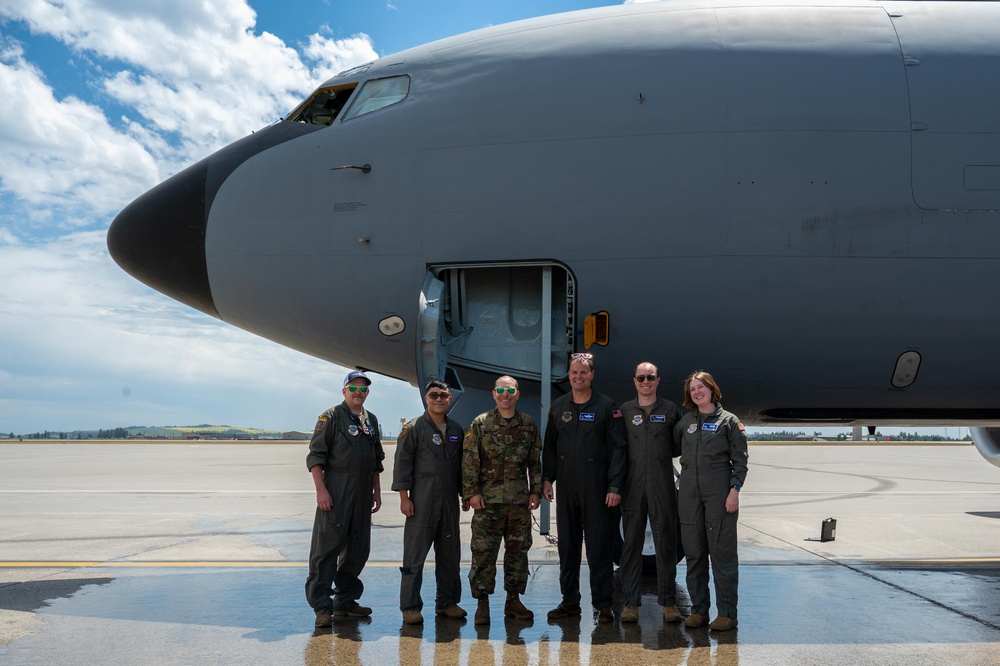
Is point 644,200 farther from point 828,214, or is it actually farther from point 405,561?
point 405,561

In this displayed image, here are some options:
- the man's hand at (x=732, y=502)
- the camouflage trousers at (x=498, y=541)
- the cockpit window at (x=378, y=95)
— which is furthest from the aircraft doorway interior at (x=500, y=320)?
the man's hand at (x=732, y=502)

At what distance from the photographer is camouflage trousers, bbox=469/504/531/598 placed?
5391 millimetres

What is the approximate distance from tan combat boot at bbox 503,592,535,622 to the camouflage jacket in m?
0.68

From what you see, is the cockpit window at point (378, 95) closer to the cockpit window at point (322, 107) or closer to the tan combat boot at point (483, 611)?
the cockpit window at point (322, 107)

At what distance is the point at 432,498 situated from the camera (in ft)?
17.8

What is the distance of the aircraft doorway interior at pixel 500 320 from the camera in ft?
20.6

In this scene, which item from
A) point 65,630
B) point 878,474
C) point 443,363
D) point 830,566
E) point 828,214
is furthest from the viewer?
point 878,474

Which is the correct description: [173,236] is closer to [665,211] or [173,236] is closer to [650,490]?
[665,211]

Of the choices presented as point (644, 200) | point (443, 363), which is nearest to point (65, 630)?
point (443, 363)

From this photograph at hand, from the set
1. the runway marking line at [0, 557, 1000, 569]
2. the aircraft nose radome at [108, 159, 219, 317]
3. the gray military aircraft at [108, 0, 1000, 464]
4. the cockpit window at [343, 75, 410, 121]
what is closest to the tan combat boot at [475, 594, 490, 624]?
the gray military aircraft at [108, 0, 1000, 464]

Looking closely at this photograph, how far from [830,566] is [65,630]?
648cm

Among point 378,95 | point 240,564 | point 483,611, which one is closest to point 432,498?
point 483,611

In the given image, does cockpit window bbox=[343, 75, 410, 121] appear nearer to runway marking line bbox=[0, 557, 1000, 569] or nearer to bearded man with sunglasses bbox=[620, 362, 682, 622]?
bearded man with sunglasses bbox=[620, 362, 682, 622]

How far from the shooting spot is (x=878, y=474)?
21781 mm
